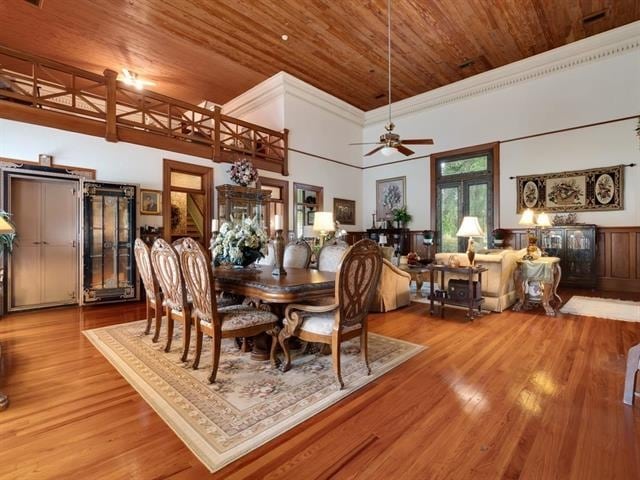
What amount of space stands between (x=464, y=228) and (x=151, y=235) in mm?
5228

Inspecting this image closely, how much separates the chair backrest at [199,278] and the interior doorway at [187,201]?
6.93 feet

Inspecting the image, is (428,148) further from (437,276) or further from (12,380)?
(12,380)

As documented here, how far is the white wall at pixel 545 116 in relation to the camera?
5.87 metres

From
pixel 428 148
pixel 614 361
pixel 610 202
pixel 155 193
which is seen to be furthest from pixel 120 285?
pixel 610 202

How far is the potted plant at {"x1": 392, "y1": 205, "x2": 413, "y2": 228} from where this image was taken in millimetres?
8680

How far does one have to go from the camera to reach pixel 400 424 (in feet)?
6.00

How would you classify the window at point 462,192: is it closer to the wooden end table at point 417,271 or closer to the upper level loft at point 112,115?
the wooden end table at point 417,271

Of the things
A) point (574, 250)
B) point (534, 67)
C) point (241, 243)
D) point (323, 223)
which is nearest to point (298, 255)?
point (323, 223)

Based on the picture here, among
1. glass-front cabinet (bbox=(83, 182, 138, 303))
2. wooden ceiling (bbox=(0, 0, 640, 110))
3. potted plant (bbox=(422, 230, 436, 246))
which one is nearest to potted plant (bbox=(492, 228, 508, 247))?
potted plant (bbox=(422, 230, 436, 246))

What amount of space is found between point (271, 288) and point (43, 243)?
4.50 m

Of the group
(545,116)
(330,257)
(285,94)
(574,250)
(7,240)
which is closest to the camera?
(330,257)

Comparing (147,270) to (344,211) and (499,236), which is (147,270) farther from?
(499,236)

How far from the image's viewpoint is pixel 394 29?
18.4 feet

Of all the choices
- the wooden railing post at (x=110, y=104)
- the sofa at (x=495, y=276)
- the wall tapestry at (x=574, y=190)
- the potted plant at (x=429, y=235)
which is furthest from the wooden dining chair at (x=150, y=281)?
the wall tapestry at (x=574, y=190)
